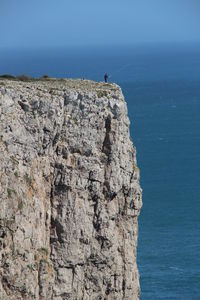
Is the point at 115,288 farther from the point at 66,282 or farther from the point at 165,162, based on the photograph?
the point at 165,162

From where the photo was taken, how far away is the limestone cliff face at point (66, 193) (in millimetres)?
40781

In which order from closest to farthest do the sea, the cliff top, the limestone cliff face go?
1. the limestone cliff face
2. the cliff top
3. the sea

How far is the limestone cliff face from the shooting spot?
134 feet

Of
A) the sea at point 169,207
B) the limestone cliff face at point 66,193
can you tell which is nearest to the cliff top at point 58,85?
the limestone cliff face at point 66,193

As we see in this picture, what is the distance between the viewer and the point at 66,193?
43.9 m

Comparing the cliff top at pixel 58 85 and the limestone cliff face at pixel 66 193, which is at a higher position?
the cliff top at pixel 58 85

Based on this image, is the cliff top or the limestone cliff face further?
the cliff top

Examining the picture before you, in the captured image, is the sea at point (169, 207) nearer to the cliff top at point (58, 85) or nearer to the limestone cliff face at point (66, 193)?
the cliff top at point (58, 85)

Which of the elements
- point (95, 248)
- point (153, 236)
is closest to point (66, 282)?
point (95, 248)

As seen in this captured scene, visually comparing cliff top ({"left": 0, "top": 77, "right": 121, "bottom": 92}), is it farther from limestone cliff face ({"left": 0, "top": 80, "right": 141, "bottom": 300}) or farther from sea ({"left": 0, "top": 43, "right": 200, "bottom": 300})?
sea ({"left": 0, "top": 43, "right": 200, "bottom": 300})

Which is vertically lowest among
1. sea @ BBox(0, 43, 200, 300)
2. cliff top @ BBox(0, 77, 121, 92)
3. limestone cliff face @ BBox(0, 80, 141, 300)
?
sea @ BBox(0, 43, 200, 300)

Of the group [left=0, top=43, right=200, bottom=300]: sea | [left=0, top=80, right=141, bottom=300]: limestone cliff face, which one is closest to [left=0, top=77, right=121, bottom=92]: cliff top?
[left=0, top=80, right=141, bottom=300]: limestone cliff face

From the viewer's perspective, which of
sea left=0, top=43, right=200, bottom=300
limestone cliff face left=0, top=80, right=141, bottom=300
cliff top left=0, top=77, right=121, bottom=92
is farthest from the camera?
sea left=0, top=43, right=200, bottom=300

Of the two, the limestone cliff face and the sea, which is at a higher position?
the limestone cliff face
